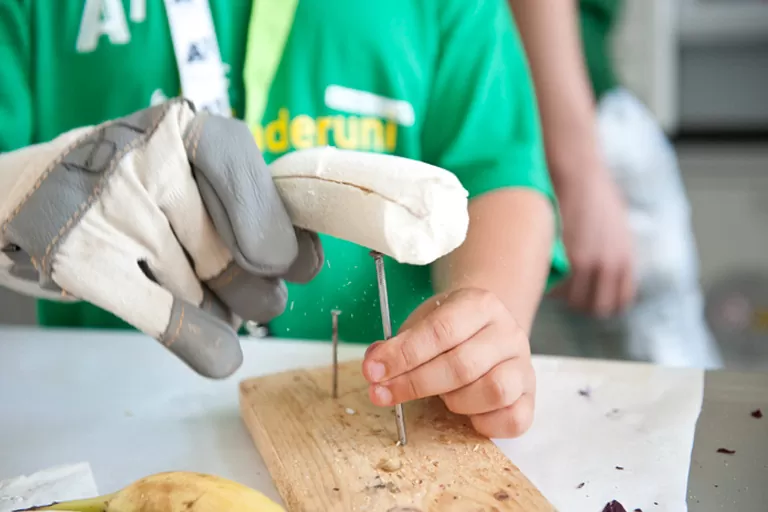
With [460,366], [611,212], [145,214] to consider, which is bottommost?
[611,212]

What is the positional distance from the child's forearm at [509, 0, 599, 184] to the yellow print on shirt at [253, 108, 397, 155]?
381mm

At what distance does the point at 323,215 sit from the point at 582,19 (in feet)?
3.18

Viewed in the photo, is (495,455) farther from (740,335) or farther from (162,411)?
(740,335)

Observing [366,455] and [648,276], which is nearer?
[366,455]

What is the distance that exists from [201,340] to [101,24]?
1.15 ft

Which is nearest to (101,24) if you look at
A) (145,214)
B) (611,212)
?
(145,214)

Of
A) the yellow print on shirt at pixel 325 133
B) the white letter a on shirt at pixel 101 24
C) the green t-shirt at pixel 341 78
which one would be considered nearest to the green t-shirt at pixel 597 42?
the green t-shirt at pixel 341 78

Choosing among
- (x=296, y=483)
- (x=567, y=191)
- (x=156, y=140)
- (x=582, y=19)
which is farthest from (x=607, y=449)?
(x=582, y=19)

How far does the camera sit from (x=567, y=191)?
91 centimetres

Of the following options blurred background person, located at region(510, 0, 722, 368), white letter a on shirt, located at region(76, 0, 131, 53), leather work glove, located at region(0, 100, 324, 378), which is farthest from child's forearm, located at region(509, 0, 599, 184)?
leather work glove, located at region(0, 100, 324, 378)

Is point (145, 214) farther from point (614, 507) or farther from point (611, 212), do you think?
point (611, 212)

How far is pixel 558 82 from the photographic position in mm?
888

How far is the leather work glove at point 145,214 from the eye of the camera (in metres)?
0.35

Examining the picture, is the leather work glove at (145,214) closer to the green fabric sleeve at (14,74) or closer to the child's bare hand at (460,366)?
the child's bare hand at (460,366)
